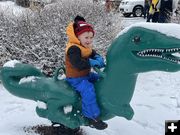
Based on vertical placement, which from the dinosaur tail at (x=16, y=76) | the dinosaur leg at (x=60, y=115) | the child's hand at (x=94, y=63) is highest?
the child's hand at (x=94, y=63)

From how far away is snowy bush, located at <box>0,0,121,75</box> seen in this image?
22.6 ft

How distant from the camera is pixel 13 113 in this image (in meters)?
5.29

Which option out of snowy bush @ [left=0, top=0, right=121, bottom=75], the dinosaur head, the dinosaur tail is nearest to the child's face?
the dinosaur head

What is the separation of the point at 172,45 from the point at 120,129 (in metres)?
1.60

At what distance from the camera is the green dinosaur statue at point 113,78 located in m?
3.71

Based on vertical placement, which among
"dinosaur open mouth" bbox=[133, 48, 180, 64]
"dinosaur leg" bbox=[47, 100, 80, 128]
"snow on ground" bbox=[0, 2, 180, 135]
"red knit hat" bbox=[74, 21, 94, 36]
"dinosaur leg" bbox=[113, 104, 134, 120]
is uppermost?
"red knit hat" bbox=[74, 21, 94, 36]

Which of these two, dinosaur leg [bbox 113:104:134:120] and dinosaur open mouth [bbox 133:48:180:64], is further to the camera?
dinosaur leg [bbox 113:104:134:120]

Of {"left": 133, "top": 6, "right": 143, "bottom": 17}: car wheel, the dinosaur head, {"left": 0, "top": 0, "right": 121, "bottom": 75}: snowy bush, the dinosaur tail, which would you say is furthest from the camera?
{"left": 133, "top": 6, "right": 143, "bottom": 17}: car wheel

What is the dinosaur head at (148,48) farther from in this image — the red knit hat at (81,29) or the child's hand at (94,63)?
the red knit hat at (81,29)

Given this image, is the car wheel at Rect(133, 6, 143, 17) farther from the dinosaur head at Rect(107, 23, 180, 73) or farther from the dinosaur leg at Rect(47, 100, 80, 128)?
the dinosaur head at Rect(107, 23, 180, 73)

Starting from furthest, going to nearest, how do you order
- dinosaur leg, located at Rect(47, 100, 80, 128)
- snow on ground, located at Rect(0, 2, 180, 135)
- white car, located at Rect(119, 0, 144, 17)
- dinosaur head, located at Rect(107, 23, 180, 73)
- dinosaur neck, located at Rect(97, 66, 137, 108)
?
white car, located at Rect(119, 0, 144, 17), snow on ground, located at Rect(0, 2, 180, 135), dinosaur leg, located at Rect(47, 100, 80, 128), dinosaur neck, located at Rect(97, 66, 137, 108), dinosaur head, located at Rect(107, 23, 180, 73)

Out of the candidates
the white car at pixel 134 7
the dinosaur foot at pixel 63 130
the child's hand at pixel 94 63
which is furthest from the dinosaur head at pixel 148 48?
the white car at pixel 134 7

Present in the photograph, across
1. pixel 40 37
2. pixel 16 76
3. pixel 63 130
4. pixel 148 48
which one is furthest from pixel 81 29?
pixel 40 37

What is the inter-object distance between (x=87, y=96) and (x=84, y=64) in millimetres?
321
